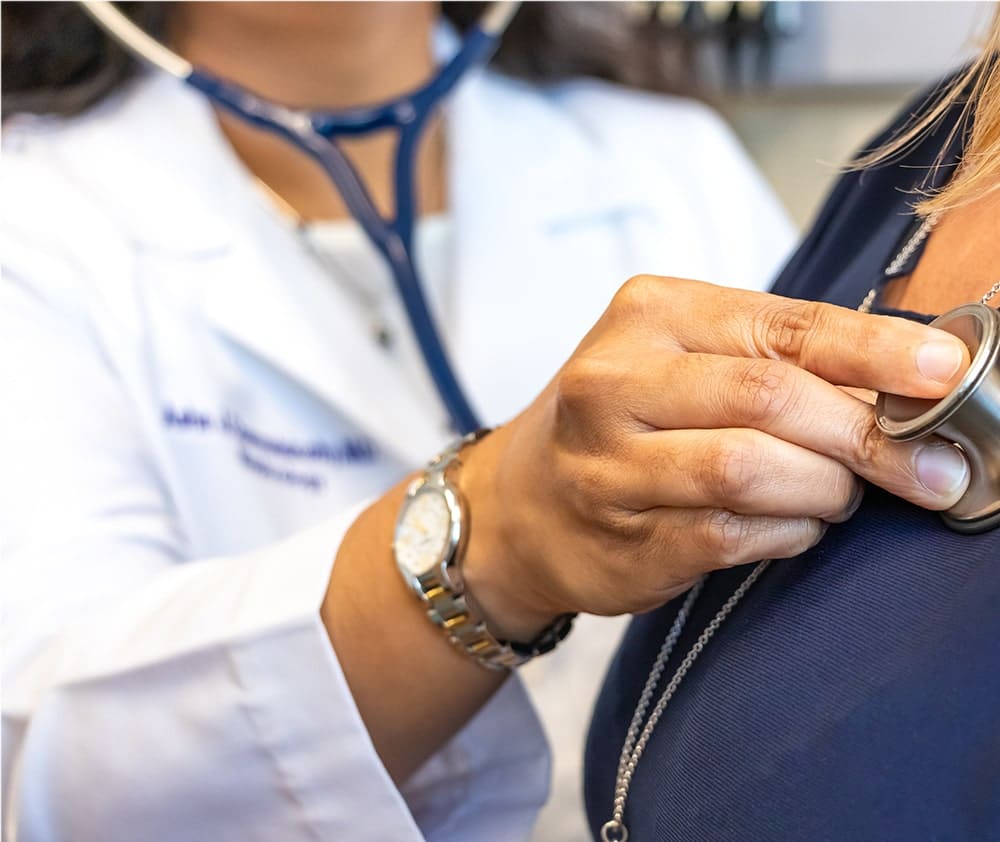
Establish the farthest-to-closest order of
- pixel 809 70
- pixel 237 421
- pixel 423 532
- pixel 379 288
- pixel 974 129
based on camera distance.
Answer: pixel 809 70
pixel 379 288
pixel 237 421
pixel 423 532
pixel 974 129

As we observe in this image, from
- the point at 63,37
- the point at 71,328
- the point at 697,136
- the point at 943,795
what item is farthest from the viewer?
the point at 697,136

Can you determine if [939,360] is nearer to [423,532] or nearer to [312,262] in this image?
[423,532]

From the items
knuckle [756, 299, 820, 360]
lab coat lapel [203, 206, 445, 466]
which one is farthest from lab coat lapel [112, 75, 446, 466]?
knuckle [756, 299, 820, 360]

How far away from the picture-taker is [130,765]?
62 cm

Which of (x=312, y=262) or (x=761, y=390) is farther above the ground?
(x=761, y=390)

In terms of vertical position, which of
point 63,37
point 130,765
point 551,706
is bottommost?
point 551,706

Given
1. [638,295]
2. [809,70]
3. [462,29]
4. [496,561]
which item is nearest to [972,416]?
[638,295]

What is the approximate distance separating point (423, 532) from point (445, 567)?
26mm

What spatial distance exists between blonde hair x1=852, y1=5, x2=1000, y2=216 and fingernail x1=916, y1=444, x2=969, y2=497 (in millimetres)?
129

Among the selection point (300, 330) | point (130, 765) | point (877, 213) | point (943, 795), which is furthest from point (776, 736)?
point (300, 330)

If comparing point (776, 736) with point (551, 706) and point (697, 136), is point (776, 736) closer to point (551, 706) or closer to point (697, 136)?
point (551, 706)

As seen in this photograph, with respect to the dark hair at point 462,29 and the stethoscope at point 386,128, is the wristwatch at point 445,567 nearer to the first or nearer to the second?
the stethoscope at point 386,128

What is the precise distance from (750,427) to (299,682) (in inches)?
12.6

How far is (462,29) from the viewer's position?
1.24m
